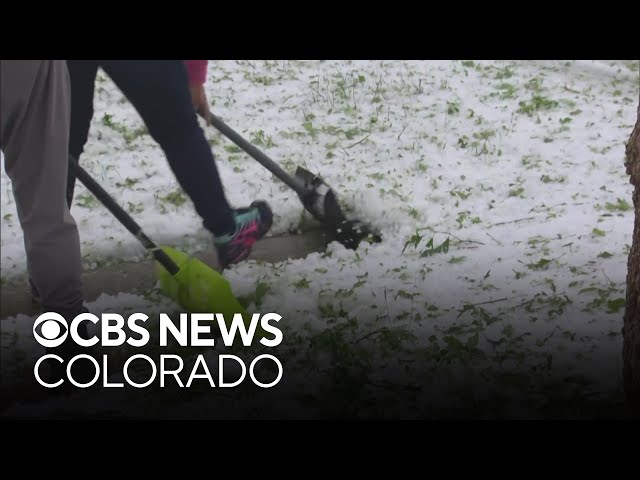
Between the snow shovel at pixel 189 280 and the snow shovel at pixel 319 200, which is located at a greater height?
the snow shovel at pixel 319 200

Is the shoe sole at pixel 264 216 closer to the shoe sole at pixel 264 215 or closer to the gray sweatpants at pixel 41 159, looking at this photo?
the shoe sole at pixel 264 215

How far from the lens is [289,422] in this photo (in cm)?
235

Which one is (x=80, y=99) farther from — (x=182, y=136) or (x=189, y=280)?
(x=189, y=280)

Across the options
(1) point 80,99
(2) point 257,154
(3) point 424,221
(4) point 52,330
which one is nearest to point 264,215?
(2) point 257,154

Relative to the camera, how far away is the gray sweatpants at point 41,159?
2.49m

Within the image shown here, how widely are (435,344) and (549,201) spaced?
5.04 feet

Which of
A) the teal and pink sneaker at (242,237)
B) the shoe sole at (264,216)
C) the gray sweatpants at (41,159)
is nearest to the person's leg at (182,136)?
the teal and pink sneaker at (242,237)

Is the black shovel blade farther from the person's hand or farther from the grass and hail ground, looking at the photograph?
the person's hand

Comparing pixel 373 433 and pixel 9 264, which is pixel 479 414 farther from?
pixel 9 264

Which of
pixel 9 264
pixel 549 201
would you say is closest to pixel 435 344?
pixel 549 201

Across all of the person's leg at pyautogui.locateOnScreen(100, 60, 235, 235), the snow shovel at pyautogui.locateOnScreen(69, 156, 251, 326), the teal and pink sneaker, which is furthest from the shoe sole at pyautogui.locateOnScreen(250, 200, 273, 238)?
the snow shovel at pyautogui.locateOnScreen(69, 156, 251, 326)

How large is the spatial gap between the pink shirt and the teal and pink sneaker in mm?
623

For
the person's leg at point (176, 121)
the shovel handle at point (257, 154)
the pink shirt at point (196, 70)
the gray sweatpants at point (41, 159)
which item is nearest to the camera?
the gray sweatpants at point (41, 159)

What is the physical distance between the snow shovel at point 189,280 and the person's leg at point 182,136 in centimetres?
27
